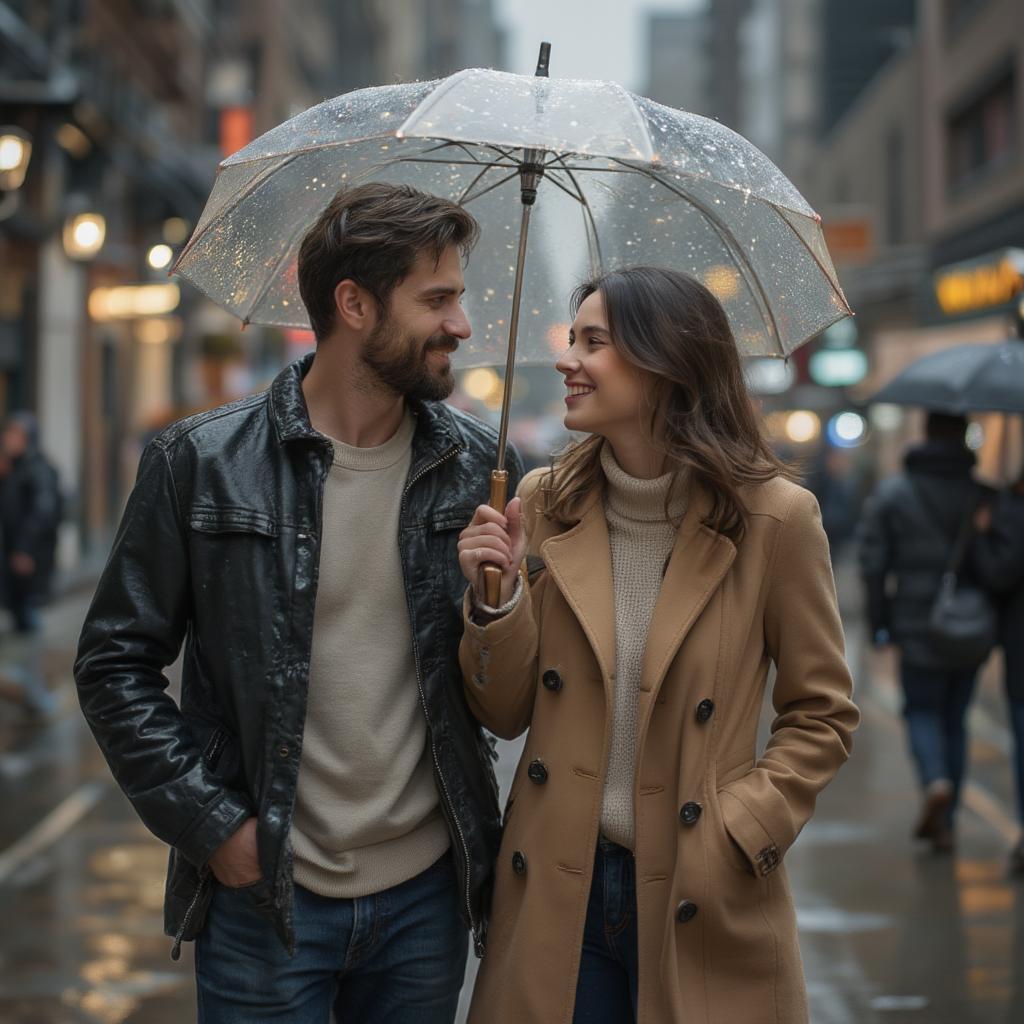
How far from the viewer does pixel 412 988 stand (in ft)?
10.3

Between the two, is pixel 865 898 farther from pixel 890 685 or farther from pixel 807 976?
pixel 890 685

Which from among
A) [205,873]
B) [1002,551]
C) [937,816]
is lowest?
[937,816]

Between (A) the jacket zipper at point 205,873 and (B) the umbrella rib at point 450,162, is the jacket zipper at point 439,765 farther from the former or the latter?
(B) the umbrella rib at point 450,162

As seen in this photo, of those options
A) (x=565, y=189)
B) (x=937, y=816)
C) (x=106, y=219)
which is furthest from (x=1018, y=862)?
(x=106, y=219)

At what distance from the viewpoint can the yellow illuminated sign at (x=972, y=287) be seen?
63.8 ft

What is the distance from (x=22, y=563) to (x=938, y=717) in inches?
292

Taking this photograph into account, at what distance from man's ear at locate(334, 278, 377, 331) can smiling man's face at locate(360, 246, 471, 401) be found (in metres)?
0.03

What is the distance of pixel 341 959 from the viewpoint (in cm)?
310

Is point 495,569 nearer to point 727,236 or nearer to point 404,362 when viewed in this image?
point 404,362

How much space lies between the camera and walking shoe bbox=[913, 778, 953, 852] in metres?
7.73

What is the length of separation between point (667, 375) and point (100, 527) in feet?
83.2

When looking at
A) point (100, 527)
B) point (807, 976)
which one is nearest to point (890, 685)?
point (807, 976)

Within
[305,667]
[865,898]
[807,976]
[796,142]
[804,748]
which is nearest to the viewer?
[305,667]

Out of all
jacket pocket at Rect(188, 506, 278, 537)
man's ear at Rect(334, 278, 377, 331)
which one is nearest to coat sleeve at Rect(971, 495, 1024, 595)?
man's ear at Rect(334, 278, 377, 331)
